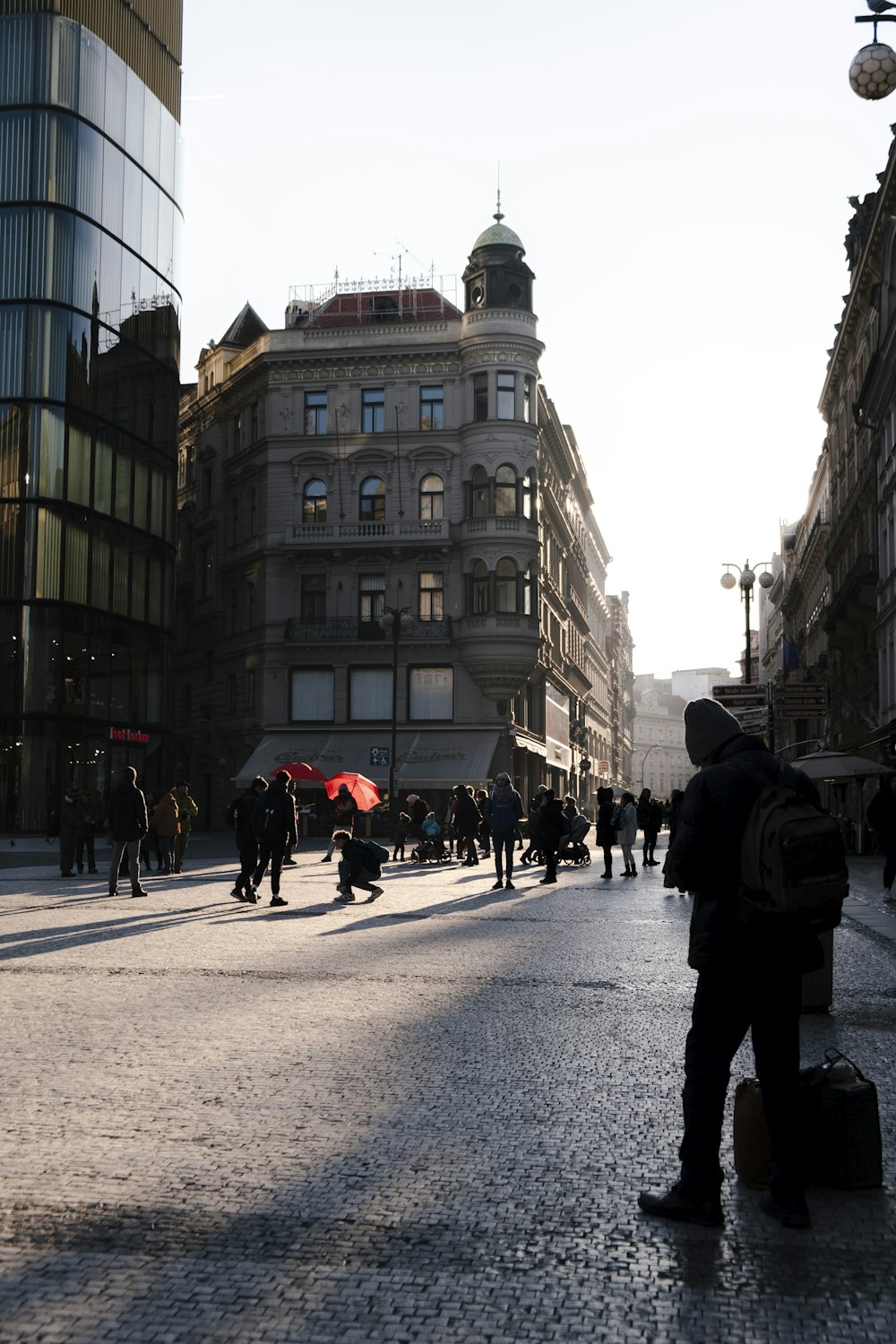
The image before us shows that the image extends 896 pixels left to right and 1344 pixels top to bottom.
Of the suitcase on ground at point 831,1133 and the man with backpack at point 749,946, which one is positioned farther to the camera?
the suitcase on ground at point 831,1133

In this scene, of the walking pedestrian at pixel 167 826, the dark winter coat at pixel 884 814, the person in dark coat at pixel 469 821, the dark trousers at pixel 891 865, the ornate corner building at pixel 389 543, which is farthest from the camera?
the ornate corner building at pixel 389 543

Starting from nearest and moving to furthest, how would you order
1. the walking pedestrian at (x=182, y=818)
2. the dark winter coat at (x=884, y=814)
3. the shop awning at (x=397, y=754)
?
the dark winter coat at (x=884, y=814), the walking pedestrian at (x=182, y=818), the shop awning at (x=397, y=754)

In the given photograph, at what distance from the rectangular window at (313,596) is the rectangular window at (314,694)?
2.20 m

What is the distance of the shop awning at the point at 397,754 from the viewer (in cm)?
4959

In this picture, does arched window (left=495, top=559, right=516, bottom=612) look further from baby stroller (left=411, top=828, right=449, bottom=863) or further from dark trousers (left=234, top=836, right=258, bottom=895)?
dark trousers (left=234, top=836, right=258, bottom=895)

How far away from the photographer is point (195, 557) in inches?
2472

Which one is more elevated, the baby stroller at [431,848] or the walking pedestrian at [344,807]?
the walking pedestrian at [344,807]

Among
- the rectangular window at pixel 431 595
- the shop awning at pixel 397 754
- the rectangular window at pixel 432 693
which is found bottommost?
the shop awning at pixel 397 754

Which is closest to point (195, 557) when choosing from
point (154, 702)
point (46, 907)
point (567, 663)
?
point (154, 702)

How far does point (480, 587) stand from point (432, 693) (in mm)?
4296

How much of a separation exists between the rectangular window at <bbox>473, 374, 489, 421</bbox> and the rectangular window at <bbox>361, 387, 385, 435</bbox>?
366 cm

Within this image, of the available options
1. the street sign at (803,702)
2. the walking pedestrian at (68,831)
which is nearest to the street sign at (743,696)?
the street sign at (803,702)

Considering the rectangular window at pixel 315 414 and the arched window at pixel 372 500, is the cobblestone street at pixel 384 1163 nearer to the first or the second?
the arched window at pixel 372 500

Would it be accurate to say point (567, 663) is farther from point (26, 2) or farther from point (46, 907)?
point (46, 907)
